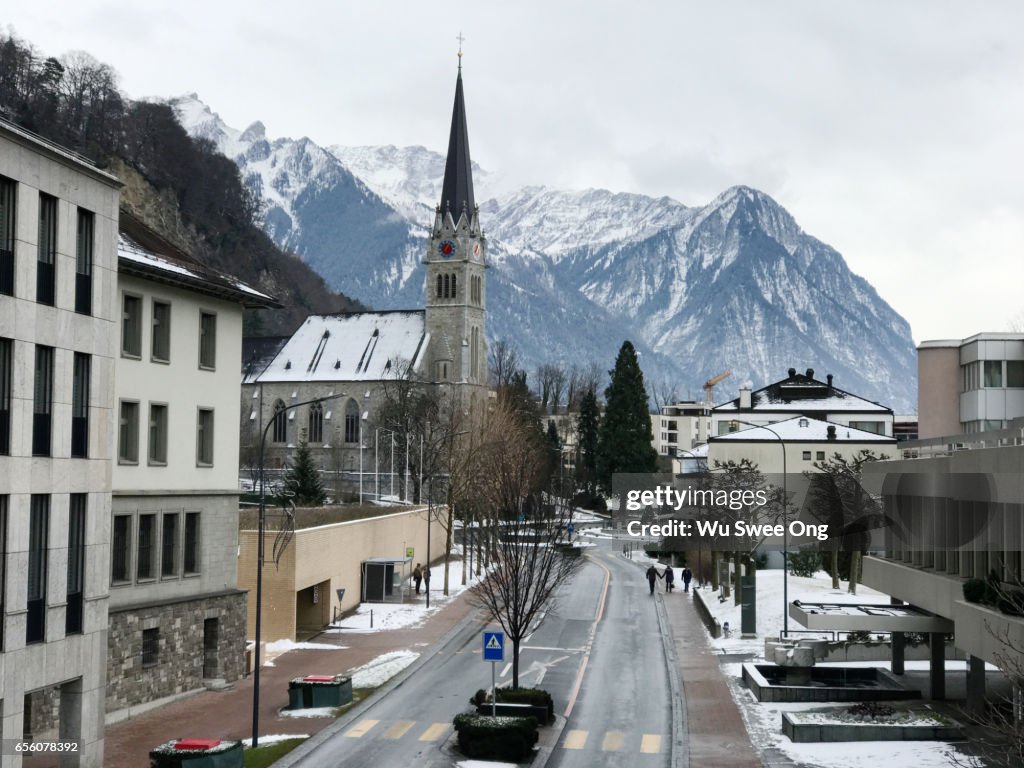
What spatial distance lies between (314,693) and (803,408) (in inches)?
3226

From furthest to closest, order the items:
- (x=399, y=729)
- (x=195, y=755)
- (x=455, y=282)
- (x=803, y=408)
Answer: (x=455, y=282)
(x=803, y=408)
(x=399, y=729)
(x=195, y=755)

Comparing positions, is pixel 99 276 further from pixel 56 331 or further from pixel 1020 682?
pixel 1020 682

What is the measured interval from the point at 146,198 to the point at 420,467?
62.0m

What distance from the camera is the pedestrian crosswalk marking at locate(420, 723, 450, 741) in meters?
31.4

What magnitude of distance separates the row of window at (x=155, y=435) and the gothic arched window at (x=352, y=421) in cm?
9363

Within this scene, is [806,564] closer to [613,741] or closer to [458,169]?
[613,741]

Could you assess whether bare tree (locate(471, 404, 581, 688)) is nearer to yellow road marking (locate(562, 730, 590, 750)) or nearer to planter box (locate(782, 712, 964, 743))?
yellow road marking (locate(562, 730, 590, 750))

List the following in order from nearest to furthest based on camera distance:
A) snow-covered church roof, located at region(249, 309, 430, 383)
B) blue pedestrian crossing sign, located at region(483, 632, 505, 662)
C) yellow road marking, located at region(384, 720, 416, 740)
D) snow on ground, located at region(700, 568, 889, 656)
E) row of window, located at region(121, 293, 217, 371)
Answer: blue pedestrian crossing sign, located at region(483, 632, 505, 662) < yellow road marking, located at region(384, 720, 416, 740) < row of window, located at region(121, 293, 217, 371) < snow on ground, located at region(700, 568, 889, 656) < snow-covered church roof, located at region(249, 309, 430, 383)

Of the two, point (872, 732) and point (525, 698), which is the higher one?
point (525, 698)

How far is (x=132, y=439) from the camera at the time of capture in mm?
34938

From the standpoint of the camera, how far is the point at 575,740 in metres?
31.5

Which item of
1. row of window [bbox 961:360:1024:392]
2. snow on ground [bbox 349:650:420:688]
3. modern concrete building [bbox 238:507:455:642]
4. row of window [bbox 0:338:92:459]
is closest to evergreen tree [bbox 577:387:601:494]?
modern concrete building [bbox 238:507:455:642]

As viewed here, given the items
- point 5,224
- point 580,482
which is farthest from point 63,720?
point 580,482

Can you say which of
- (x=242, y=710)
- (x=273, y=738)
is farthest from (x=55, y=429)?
(x=242, y=710)
